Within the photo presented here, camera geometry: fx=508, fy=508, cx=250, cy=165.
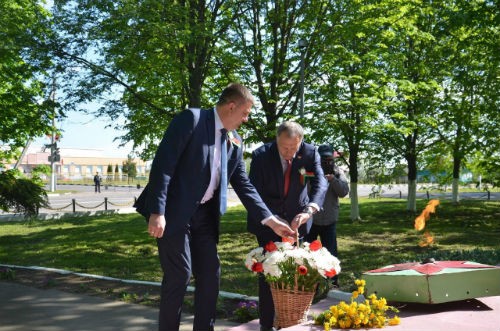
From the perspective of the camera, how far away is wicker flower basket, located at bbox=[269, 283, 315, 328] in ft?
12.1

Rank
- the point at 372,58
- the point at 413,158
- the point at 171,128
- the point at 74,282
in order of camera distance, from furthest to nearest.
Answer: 1. the point at 413,158
2. the point at 372,58
3. the point at 74,282
4. the point at 171,128

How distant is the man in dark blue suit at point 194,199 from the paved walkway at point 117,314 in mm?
816

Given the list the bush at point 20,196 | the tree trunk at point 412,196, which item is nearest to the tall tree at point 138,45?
the bush at point 20,196

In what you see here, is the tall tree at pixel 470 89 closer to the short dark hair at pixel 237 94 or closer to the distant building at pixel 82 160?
the short dark hair at pixel 237 94

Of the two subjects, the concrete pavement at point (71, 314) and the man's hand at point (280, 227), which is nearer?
the man's hand at point (280, 227)

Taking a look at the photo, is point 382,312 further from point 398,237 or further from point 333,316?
point 398,237

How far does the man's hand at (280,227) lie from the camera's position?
3986mm

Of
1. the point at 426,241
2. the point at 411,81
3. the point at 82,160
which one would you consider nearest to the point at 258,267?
the point at 426,241

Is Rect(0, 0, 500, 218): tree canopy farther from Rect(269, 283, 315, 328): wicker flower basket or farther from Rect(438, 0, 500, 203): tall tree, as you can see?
Rect(269, 283, 315, 328): wicker flower basket

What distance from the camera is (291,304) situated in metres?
3.70

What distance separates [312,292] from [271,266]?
0.37 m

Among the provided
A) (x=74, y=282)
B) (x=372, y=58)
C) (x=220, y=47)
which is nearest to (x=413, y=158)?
(x=372, y=58)

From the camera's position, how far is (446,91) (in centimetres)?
1958

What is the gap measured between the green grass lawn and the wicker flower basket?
258cm
